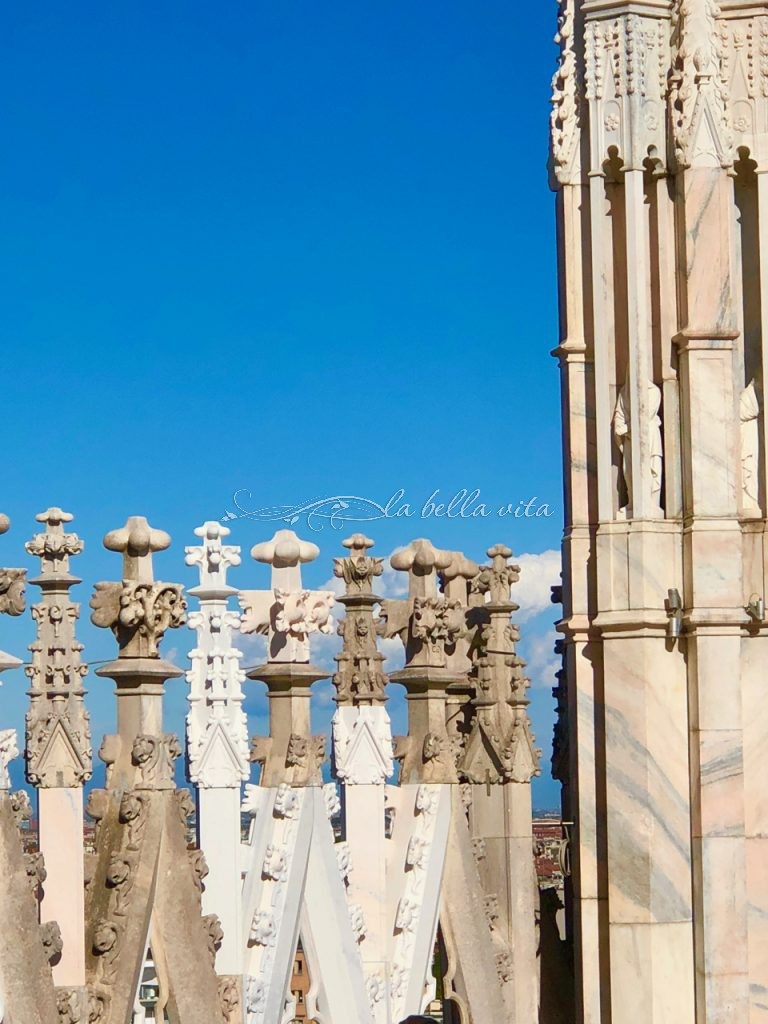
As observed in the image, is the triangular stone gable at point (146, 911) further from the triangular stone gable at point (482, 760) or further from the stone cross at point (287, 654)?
the triangular stone gable at point (482, 760)

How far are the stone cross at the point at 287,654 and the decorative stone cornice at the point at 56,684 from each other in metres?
1.85

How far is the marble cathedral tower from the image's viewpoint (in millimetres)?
14555

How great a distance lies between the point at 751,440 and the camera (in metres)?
15.0

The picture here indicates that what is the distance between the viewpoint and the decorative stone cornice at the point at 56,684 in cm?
1216

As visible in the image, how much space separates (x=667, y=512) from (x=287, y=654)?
241cm

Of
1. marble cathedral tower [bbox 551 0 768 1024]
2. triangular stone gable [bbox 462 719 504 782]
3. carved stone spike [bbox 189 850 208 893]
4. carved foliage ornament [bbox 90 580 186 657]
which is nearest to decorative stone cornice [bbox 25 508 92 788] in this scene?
carved foliage ornament [bbox 90 580 186 657]

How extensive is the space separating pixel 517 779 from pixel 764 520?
2.78 m

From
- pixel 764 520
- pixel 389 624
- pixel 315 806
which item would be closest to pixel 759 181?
pixel 764 520

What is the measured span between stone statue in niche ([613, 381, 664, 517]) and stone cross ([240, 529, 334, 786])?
1.95 metres

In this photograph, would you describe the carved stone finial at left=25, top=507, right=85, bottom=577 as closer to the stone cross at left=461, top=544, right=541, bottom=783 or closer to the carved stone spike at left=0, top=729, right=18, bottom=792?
the carved stone spike at left=0, top=729, right=18, bottom=792

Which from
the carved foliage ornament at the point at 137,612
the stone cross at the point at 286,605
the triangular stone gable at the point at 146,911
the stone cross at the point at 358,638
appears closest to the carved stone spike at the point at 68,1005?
the triangular stone gable at the point at 146,911

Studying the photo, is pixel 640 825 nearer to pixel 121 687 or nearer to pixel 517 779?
pixel 517 779

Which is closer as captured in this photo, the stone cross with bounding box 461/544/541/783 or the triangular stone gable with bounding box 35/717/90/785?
the triangular stone gable with bounding box 35/717/90/785

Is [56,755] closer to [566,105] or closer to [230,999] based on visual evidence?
[230,999]
